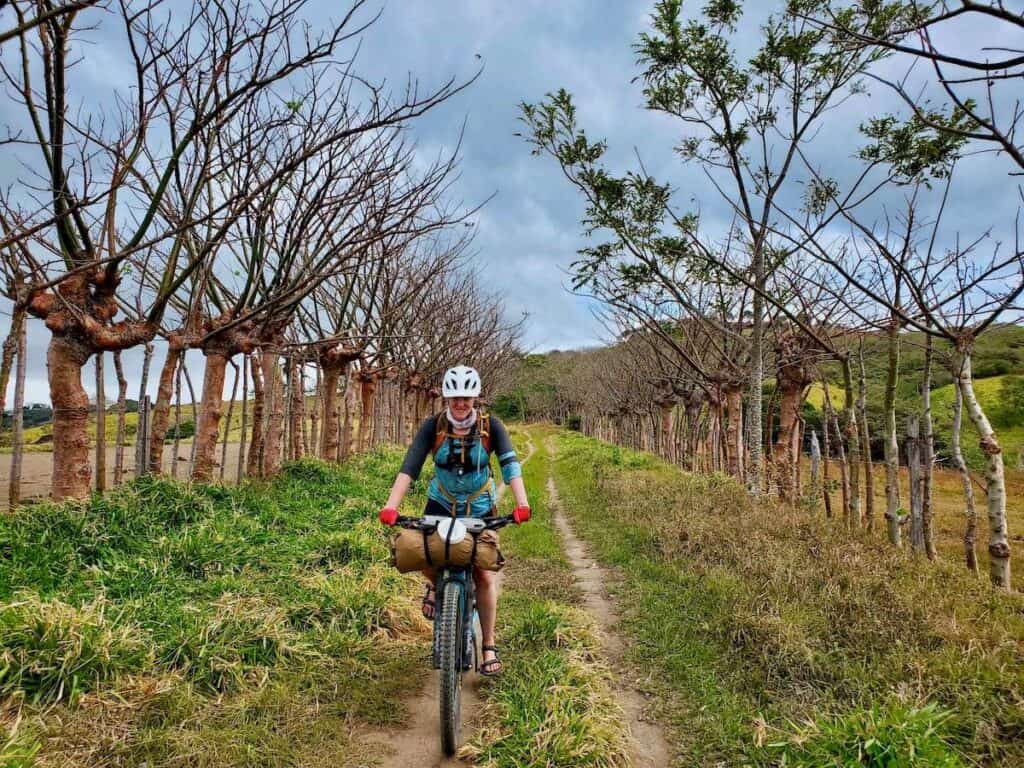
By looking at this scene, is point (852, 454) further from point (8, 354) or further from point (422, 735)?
point (8, 354)

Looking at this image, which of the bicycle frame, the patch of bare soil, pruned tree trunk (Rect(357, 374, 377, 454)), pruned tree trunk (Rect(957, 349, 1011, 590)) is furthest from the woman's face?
pruned tree trunk (Rect(357, 374, 377, 454))

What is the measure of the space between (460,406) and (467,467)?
453mm

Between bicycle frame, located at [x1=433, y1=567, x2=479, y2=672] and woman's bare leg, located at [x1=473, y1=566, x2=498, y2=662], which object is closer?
bicycle frame, located at [x1=433, y1=567, x2=479, y2=672]

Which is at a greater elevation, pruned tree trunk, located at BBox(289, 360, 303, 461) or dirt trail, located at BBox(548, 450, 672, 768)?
pruned tree trunk, located at BBox(289, 360, 303, 461)

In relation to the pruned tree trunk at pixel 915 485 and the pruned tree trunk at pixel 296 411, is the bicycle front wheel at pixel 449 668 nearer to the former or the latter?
the pruned tree trunk at pixel 915 485

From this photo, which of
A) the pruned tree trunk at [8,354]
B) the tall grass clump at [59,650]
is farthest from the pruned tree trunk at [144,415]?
the tall grass clump at [59,650]

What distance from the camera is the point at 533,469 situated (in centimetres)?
2273

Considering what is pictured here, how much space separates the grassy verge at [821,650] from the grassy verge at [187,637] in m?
2.10

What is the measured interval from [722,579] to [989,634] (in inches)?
85.0

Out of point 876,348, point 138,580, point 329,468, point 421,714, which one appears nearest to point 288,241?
point 329,468

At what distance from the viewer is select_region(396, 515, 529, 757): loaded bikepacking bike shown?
319 cm

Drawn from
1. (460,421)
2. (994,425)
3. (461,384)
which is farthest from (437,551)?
(994,425)

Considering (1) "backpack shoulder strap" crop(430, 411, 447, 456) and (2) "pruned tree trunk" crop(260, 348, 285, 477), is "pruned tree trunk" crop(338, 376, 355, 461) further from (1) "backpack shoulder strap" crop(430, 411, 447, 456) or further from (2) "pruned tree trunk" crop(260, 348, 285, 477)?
(1) "backpack shoulder strap" crop(430, 411, 447, 456)

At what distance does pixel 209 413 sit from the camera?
8.62 m
